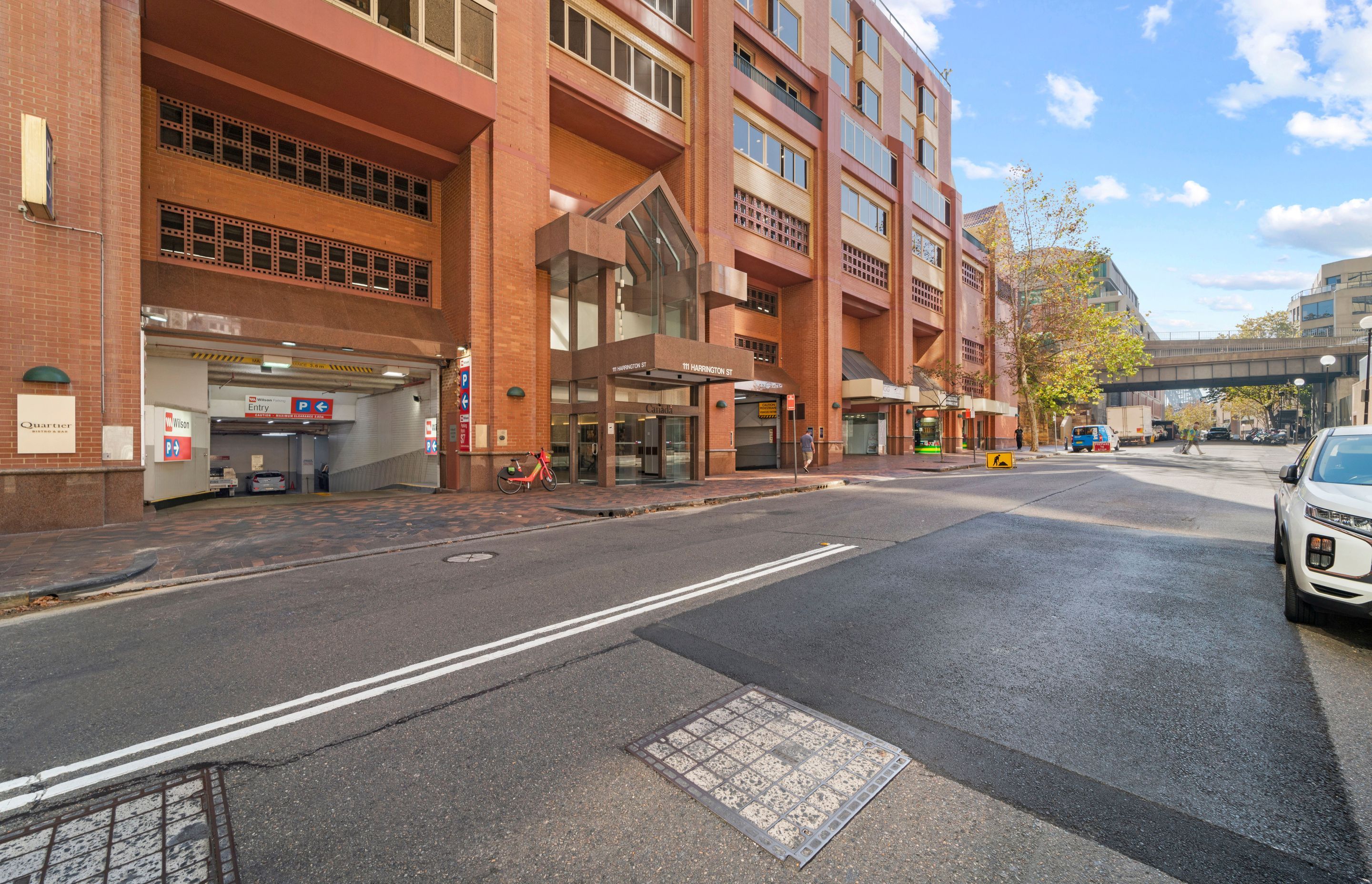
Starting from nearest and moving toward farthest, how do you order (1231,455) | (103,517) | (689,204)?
(103,517)
(689,204)
(1231,455)

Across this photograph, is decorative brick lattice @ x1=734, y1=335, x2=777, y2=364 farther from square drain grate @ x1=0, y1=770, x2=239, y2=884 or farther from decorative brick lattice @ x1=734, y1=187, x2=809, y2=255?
square drain grate @ x1=0, y1=770, x2=239, y2=884

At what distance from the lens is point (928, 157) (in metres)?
43.1

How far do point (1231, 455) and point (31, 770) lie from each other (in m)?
49.7

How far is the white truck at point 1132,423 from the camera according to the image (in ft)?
213

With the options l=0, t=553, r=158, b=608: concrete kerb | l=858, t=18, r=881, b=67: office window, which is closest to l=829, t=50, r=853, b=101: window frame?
l=858, t=18, r=881, b=67: office window

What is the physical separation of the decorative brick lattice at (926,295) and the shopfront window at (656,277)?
23486 millimetres

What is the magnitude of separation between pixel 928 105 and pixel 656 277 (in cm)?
3602

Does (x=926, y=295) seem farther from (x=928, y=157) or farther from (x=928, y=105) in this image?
(x=928, y=105)

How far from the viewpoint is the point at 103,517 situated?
1074 centimetres

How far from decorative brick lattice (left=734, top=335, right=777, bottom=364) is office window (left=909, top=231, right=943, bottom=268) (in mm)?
14533

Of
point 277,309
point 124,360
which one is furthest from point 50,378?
point 277,309

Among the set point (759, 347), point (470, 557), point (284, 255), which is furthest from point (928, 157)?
point (470, 557)

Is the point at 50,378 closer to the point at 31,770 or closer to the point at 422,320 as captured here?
the point at 422,320

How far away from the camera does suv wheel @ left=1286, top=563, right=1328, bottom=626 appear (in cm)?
500
